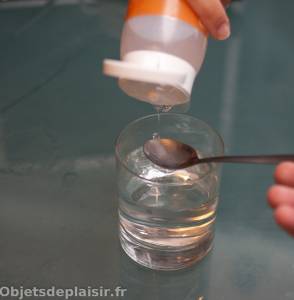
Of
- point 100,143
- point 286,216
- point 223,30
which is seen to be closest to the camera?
point 286,216

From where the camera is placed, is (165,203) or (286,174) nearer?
(286,174)

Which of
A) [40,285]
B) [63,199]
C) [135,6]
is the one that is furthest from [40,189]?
[135,6]

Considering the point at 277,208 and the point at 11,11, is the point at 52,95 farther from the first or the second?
the point at 277,208

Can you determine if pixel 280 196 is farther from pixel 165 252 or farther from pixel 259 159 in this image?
pixel 165 252

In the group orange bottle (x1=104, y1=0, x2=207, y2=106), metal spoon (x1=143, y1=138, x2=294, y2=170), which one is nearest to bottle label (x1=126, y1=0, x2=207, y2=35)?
orange bottle (x1=104, y1=0, x2=207, y2=106)

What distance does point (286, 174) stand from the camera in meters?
0.45

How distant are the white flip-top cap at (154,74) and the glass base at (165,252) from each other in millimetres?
148

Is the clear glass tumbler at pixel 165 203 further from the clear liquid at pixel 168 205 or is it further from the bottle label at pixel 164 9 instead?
the bottle label at pixel 164 9

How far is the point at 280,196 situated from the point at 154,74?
14 centimetres

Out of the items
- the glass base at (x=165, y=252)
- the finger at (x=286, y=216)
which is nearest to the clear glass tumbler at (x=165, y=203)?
the glass base at (x=165, y=252)

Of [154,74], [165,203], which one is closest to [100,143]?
[165,203]

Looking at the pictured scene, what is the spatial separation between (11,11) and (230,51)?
1.25 ft

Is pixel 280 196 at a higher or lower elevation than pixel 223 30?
lower

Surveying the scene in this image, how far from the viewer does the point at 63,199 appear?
614 millimetres
